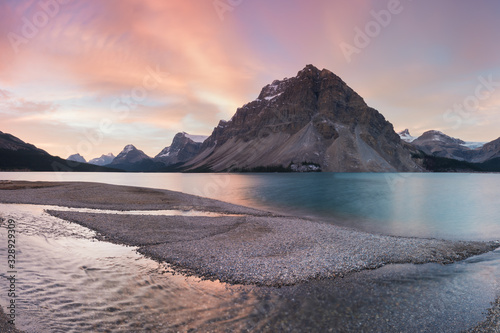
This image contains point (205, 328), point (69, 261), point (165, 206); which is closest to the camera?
point (205, 328)

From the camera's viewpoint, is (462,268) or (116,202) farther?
(116,202)

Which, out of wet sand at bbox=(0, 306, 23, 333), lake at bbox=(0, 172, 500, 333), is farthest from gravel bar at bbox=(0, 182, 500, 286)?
wet sand at bbox=(0, 306, 23, 333)

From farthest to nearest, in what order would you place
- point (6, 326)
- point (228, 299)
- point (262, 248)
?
point (262, 248), point (228, 299), point (6, 326)

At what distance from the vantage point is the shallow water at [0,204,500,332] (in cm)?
1092

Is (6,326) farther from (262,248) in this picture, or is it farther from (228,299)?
(262,248)

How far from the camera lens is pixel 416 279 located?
52.4ft

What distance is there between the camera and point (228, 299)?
42.2 ft

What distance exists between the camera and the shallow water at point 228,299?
10922 mm

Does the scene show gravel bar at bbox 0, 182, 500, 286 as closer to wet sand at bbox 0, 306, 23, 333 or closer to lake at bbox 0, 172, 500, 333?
lake at bbox 0, 172, 500, 333

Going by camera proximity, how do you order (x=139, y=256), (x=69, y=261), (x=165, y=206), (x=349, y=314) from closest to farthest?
(x=349, y=314) < (x=69, y=261) < (x=139, y=256) < (x=165, y=206)

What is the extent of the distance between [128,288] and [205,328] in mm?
5917

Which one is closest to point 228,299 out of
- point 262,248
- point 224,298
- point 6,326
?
point 224,298

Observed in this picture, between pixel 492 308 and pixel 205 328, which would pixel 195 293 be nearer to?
pixel 205 328

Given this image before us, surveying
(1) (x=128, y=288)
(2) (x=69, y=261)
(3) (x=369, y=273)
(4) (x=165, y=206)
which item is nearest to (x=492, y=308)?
(3) (x=369, y=273)
